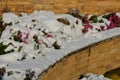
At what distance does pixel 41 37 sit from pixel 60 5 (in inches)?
86.4

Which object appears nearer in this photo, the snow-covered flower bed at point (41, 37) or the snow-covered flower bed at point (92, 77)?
the snow-covered flower bed at point (41, 37)

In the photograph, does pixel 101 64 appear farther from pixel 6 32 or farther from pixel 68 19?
pixel 6 32

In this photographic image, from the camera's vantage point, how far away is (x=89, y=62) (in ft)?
27.0

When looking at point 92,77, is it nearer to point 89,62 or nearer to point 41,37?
point 89,62

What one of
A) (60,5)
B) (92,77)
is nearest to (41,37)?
(92,77)

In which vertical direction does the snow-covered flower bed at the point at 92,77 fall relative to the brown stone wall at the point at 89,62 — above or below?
below

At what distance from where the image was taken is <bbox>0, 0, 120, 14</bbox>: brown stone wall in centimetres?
961

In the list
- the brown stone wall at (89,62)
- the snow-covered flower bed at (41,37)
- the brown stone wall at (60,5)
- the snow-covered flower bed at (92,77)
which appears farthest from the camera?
the brown stone wall at (60,5)

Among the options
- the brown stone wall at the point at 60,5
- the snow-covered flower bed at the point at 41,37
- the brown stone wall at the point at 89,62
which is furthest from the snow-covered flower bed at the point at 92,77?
the brown stone wall at the point at 60,5

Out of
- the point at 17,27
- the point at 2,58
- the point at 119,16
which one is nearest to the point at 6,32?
the point at 17,27

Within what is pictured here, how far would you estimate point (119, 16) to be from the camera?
1030 centimetres

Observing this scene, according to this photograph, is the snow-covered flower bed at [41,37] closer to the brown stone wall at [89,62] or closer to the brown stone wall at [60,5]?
the brown stone wall at [89,62]

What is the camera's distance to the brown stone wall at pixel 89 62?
6982mm

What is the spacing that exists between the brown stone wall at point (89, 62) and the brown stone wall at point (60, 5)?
1.55 metres
